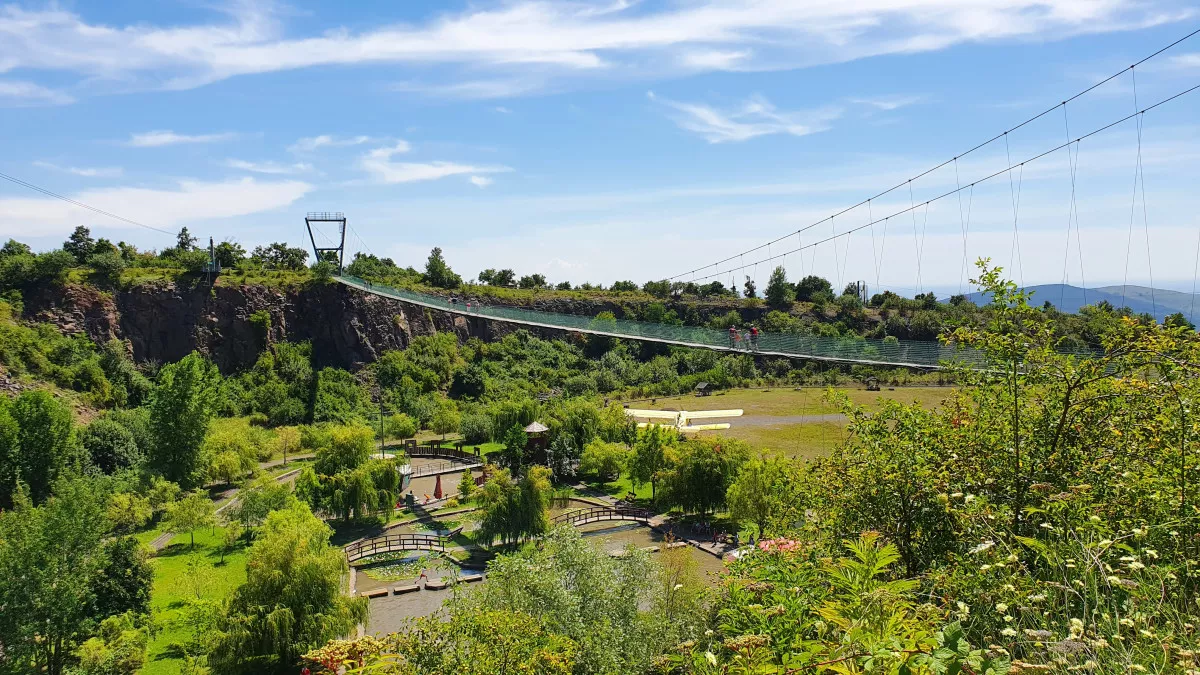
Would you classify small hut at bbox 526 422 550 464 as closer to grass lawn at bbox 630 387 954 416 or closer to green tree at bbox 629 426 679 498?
green tree at bbox 629 426 679 498

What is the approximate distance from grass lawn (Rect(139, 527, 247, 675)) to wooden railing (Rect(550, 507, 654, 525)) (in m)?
9.32

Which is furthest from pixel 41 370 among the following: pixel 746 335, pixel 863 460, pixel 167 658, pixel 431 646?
pixel 863 460

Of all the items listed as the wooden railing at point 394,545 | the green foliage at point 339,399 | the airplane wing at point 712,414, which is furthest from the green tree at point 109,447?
the airplane wing at point 712,414

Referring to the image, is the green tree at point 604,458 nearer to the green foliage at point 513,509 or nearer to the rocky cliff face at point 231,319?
the green foliage at point 513,509

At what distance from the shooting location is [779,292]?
180 ft

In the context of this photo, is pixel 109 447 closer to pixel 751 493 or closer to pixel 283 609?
pixel 283 609

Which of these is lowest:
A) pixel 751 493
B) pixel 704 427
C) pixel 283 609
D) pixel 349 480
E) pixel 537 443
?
pixel 283 609

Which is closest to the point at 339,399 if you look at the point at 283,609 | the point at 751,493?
the point at 751,493

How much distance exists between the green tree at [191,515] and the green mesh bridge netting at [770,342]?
16111 millimetres

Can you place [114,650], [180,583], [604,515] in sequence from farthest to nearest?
[604,515] → [180,583] → [114,650]

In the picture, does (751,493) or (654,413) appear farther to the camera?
(654,413)

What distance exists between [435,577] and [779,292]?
136ft

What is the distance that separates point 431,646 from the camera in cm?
733

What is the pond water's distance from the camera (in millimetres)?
16094
